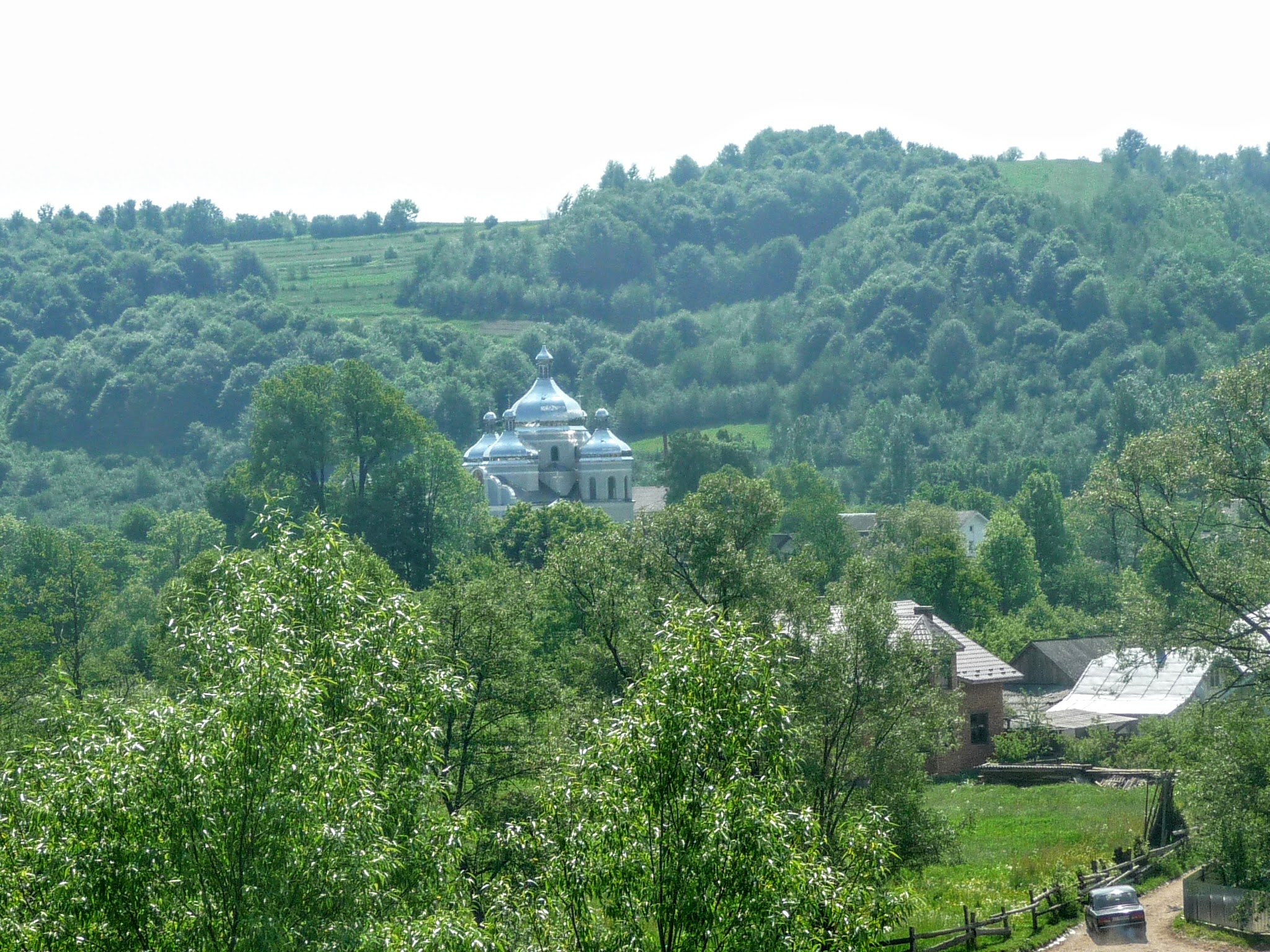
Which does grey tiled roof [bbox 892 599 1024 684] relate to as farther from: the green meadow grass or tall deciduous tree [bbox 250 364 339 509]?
the green meadow grass

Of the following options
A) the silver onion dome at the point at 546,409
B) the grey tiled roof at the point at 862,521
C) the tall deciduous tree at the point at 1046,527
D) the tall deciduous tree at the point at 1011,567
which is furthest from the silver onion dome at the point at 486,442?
the tall deciduous tree at the point at 1046,527

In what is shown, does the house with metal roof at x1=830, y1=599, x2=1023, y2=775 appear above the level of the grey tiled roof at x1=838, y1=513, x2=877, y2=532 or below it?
below

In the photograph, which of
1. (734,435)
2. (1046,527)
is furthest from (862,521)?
(734,435)

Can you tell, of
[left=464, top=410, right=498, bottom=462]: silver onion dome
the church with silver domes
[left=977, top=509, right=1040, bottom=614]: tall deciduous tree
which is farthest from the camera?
[left=464, top=410, right=498, bottom=462]: silver onion dome

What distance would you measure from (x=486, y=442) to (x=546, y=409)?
187 inches

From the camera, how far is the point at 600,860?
17.1m

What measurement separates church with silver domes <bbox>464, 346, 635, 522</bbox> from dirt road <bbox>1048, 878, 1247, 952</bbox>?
227 feet

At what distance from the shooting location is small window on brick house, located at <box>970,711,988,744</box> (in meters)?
52.4

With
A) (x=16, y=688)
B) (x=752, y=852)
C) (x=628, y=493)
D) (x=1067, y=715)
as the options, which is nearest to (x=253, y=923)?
(x=752, y=852)

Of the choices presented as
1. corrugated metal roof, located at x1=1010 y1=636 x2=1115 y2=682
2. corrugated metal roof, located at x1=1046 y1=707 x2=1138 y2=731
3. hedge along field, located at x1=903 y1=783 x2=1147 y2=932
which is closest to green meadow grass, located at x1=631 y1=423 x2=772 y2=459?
corrugated metal roof, located at x1=1010 y1=636 x2=1115 y2=682

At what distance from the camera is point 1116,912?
2908 centimetres

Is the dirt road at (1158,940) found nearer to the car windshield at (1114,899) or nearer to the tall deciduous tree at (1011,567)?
the car windshield at (1114,899)

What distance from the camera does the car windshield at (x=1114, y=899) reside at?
29.4m

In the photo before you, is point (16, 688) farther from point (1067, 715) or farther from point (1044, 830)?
point (1067, 715)
